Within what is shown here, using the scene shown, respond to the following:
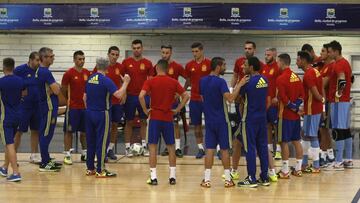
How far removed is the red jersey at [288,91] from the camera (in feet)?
30.0

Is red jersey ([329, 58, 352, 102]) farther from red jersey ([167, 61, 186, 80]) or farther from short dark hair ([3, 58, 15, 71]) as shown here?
short dark hair ([3, 58, 15, 71])

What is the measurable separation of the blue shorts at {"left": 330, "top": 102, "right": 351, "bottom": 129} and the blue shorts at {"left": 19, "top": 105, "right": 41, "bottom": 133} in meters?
4.85

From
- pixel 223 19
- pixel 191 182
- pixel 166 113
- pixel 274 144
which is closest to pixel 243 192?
pixel 191 182

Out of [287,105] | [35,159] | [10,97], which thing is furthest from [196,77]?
[10,97]

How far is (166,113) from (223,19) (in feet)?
24.3

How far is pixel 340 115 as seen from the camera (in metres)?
10.1

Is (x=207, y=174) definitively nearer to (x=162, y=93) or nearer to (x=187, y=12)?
(x=162, y=93)

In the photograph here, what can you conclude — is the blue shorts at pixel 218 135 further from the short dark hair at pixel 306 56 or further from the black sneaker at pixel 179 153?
the black sneaker at pixel 179 153

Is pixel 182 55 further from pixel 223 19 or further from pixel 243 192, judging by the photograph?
pixel 243 192

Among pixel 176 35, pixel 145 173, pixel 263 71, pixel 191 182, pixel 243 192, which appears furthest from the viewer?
pixel 176 35

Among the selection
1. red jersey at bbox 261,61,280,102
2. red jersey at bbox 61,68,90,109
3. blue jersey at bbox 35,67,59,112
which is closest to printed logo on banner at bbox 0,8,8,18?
red jersey at bbox 61,68,90,109

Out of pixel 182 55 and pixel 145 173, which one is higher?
pixel 182 55

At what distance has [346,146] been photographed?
10.3 meters

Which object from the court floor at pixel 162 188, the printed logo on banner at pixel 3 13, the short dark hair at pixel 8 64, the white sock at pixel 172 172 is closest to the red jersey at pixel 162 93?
the white sock at pixel 172 172
